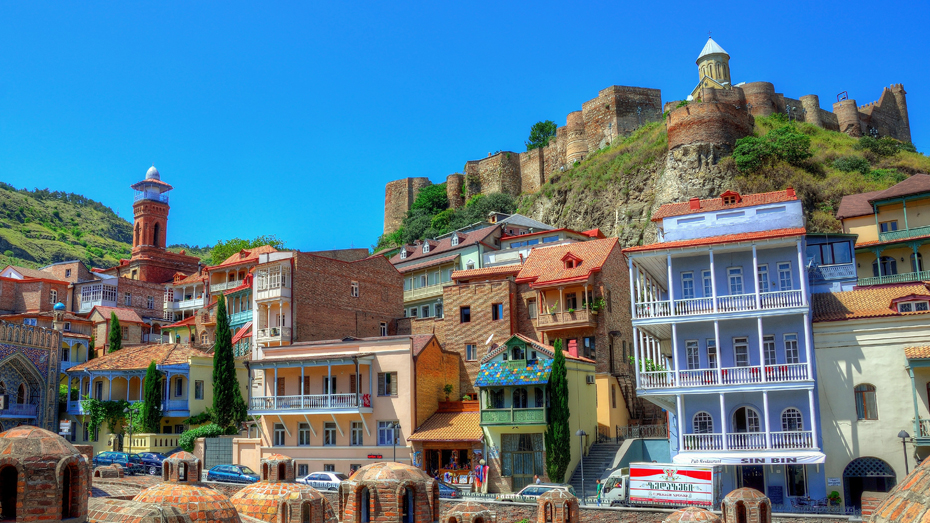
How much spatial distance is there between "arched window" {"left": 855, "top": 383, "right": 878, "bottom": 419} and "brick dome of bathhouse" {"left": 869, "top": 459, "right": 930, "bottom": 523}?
2700cm

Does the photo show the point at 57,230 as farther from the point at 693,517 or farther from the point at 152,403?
the point at 693,517

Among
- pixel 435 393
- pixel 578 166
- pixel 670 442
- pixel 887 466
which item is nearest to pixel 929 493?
pixel 887 466

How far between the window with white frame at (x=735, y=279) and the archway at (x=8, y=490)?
25.5m

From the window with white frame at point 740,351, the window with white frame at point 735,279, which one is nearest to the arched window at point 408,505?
the window with white frame at point 740,351

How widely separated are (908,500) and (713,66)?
78036mm

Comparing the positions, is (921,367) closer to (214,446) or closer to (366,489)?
(366,489)

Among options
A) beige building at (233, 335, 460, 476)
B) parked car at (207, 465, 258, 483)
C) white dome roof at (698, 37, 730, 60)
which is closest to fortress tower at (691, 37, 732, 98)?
white dome roof at (698, 37, 730, 60)

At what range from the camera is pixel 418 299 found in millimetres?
58406

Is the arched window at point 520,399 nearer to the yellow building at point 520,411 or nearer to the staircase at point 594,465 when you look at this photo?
the yellow building at point 520,411

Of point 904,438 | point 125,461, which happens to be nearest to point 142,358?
point 125,461

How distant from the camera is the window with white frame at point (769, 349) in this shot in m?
30.5

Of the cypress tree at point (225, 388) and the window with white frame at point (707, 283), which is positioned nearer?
the window with white frame at point (707, 283)

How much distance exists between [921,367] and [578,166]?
54035 mm

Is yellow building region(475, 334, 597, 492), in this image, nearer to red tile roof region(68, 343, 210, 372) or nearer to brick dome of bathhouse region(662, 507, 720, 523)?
brick dome of bathhouse region(662, 507, 720, 523)
